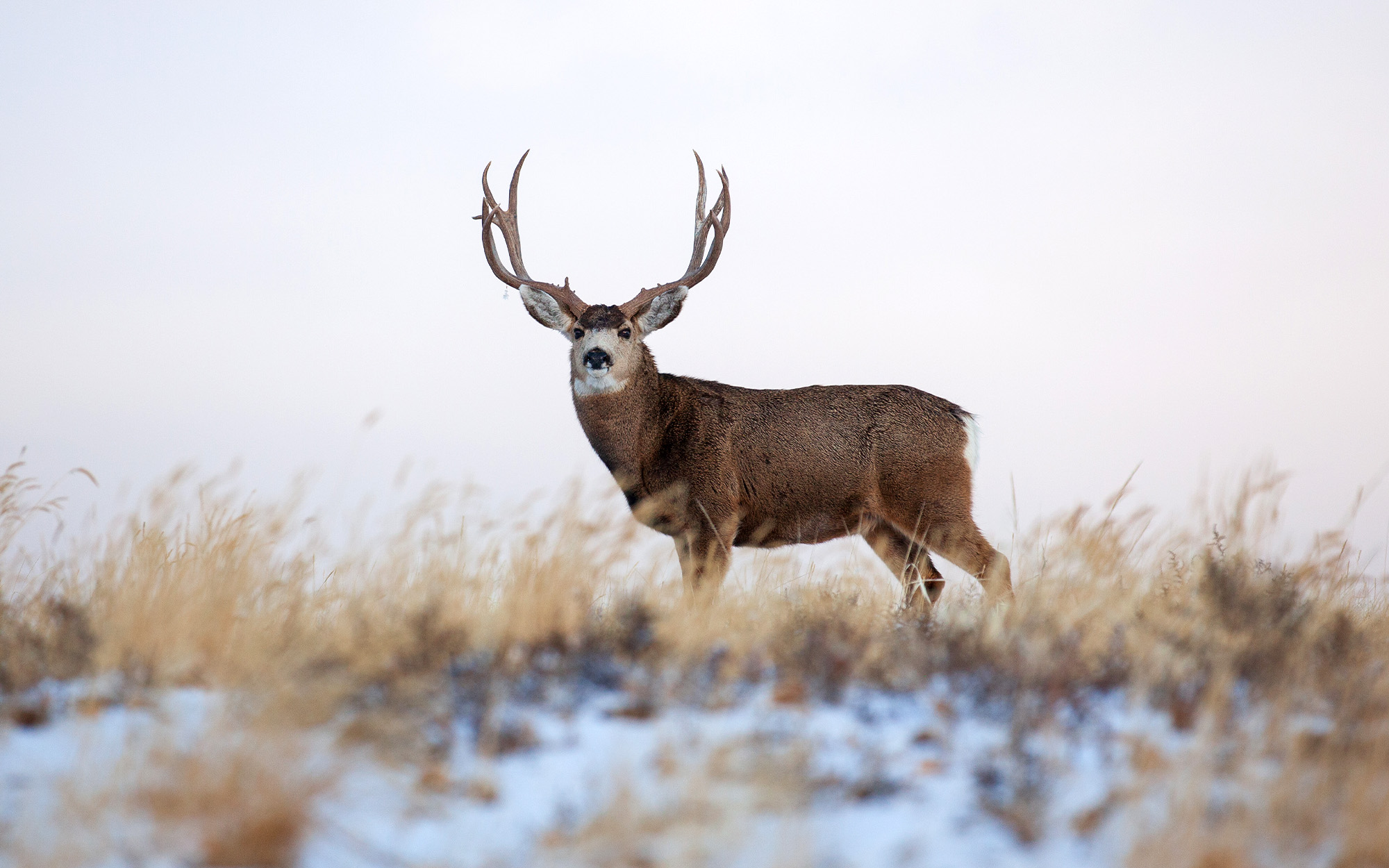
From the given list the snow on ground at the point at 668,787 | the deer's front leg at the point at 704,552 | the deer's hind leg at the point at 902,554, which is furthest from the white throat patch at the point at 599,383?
the snow on ground at the point at 668,787

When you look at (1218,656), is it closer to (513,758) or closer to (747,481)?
(513,758)

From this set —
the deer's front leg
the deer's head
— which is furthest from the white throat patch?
the deer's front leg

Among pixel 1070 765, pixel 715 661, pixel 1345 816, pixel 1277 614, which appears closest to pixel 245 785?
pixel 715 661

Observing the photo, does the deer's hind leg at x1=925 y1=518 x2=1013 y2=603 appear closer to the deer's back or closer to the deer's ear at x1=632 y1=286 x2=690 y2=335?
the deer's back

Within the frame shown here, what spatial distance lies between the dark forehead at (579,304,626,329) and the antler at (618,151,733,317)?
544 mm

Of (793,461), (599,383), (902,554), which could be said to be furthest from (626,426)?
(902,554)

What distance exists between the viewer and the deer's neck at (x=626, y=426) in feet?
30.1

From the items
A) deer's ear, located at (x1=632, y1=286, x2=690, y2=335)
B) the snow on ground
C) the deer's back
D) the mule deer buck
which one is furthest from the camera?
deer's ear, located at (x1=632, y1=286, x2=690, y2=335)

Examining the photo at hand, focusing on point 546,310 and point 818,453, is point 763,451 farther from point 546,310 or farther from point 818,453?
point 546,310

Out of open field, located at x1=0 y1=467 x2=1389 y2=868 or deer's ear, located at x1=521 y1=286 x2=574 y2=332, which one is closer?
open field, located at x1=0 y1=467 x2=1389 y2=868

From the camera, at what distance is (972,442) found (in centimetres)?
967

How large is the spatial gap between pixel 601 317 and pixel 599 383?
513 millimetres

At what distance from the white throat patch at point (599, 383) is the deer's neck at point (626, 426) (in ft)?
0.10

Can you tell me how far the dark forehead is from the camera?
9.13 metres
